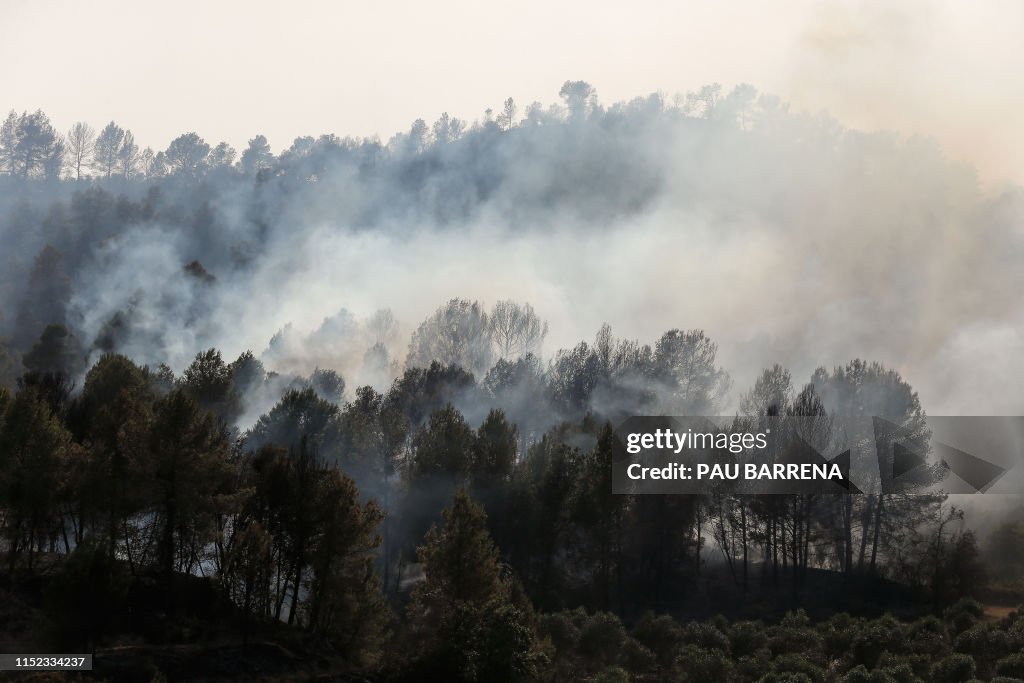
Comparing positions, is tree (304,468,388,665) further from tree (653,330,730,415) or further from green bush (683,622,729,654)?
tree (653,330,730,415)

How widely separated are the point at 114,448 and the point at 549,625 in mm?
21851

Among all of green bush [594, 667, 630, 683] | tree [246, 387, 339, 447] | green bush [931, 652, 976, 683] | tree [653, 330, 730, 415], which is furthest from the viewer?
tree [653, 330, 730, 415]

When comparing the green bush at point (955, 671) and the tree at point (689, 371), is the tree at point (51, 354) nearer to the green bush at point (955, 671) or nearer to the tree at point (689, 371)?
the tree at point (689, 371)

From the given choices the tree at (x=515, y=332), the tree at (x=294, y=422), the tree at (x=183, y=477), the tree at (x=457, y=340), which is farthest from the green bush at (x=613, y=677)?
the tree at (x=515, y=332)

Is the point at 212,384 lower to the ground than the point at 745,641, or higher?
higher

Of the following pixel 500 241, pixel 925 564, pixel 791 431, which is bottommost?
pixel 925 564

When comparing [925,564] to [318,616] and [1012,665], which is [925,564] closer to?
[1012,665]

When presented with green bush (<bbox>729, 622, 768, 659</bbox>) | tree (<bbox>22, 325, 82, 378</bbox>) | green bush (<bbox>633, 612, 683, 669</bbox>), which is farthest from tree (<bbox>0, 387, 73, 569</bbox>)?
tree (<bbox>22, 325, 82, 378</bbox>)

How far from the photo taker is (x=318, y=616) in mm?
45688

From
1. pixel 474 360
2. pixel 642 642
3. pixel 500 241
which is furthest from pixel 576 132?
pixel 642 642

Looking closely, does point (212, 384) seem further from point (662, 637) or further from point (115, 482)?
point (662, 637)

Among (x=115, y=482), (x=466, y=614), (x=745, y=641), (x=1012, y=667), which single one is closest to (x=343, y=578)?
(x=466, y=614)

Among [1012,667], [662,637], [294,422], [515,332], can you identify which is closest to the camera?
[1012,667]

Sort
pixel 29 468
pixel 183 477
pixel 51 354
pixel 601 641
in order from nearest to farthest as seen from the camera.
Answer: pixel 183 477, pixel 29 468, pixel 601 641, pixel 51 354
